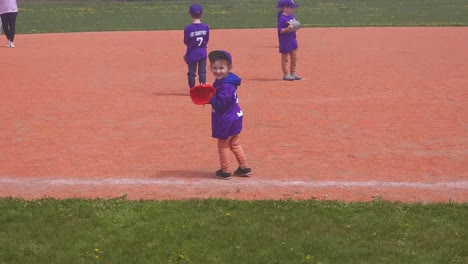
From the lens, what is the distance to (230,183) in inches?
344

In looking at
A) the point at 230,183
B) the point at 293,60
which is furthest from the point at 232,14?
the point at 230,183

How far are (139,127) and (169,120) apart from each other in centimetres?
68

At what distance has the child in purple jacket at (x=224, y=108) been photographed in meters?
8.80

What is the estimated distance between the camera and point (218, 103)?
28.8ft

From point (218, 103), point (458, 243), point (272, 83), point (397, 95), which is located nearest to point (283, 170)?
point (218, 103)

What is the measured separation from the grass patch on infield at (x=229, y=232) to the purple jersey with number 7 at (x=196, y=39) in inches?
270

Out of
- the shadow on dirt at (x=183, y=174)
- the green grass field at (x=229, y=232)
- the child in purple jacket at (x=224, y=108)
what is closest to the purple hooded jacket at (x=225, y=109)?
the child in purple jacket at (x=224, y=108)

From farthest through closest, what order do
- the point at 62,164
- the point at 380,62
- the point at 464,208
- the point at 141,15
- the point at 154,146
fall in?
the point at 141,15, the point at 380,62, the point at 154,146, the point at 62,164, the point at 464,208

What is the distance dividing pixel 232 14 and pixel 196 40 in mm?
21458

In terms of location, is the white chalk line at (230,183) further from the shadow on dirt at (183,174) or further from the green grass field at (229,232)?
the green grass field at (229,232)

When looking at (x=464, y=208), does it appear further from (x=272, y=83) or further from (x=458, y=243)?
(x=272, y=83)

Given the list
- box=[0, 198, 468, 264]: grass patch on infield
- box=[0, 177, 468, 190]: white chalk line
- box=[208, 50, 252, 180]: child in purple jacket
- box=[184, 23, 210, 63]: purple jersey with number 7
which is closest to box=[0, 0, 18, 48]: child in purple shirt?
box=[184, 23, 210, 63]: purple jersey with number 7

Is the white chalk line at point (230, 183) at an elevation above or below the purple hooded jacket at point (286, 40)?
above

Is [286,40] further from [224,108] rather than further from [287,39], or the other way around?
[224,108]
